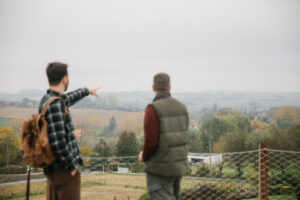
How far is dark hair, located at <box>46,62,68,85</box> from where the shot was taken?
1.90 m

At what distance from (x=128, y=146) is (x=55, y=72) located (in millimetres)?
14962

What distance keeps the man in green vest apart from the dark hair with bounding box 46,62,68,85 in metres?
0.77

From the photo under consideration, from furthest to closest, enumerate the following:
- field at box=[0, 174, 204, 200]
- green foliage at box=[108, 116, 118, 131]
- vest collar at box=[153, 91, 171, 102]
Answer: green foliage at box=[108, 116, 118, 131], field at box=[0, 174, 204, 200], vest collar at box=[153, 91, 171, 102]

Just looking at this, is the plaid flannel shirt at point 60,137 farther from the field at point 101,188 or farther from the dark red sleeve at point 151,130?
the field at point 101,188

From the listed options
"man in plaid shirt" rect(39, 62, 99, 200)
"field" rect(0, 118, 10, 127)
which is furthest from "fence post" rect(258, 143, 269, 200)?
"field" rect(0, 118, 10, 127)

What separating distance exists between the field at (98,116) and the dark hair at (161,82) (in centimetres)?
1714

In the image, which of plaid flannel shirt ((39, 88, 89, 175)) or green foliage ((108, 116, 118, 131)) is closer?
plaid flannel shirt ((39, 88, 89, 175))

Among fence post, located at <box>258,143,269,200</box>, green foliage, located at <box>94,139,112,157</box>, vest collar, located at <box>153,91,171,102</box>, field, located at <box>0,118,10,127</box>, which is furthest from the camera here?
field, located at <box>0,118,10,127</box>

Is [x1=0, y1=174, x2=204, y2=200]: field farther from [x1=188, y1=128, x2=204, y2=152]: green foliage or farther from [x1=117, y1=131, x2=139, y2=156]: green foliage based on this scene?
[x1=188, y1=128, x2=204, y2=152]: green foliage

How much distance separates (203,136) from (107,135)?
28.0ft

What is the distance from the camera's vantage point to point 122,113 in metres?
27.6

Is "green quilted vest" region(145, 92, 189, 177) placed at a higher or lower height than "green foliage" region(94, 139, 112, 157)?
higher

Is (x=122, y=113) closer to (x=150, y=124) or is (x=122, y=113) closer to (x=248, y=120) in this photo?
(x=248, y=120)

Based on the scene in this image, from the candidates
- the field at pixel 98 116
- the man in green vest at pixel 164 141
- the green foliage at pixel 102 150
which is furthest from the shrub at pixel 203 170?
the man in green vest at pixel 164 141
